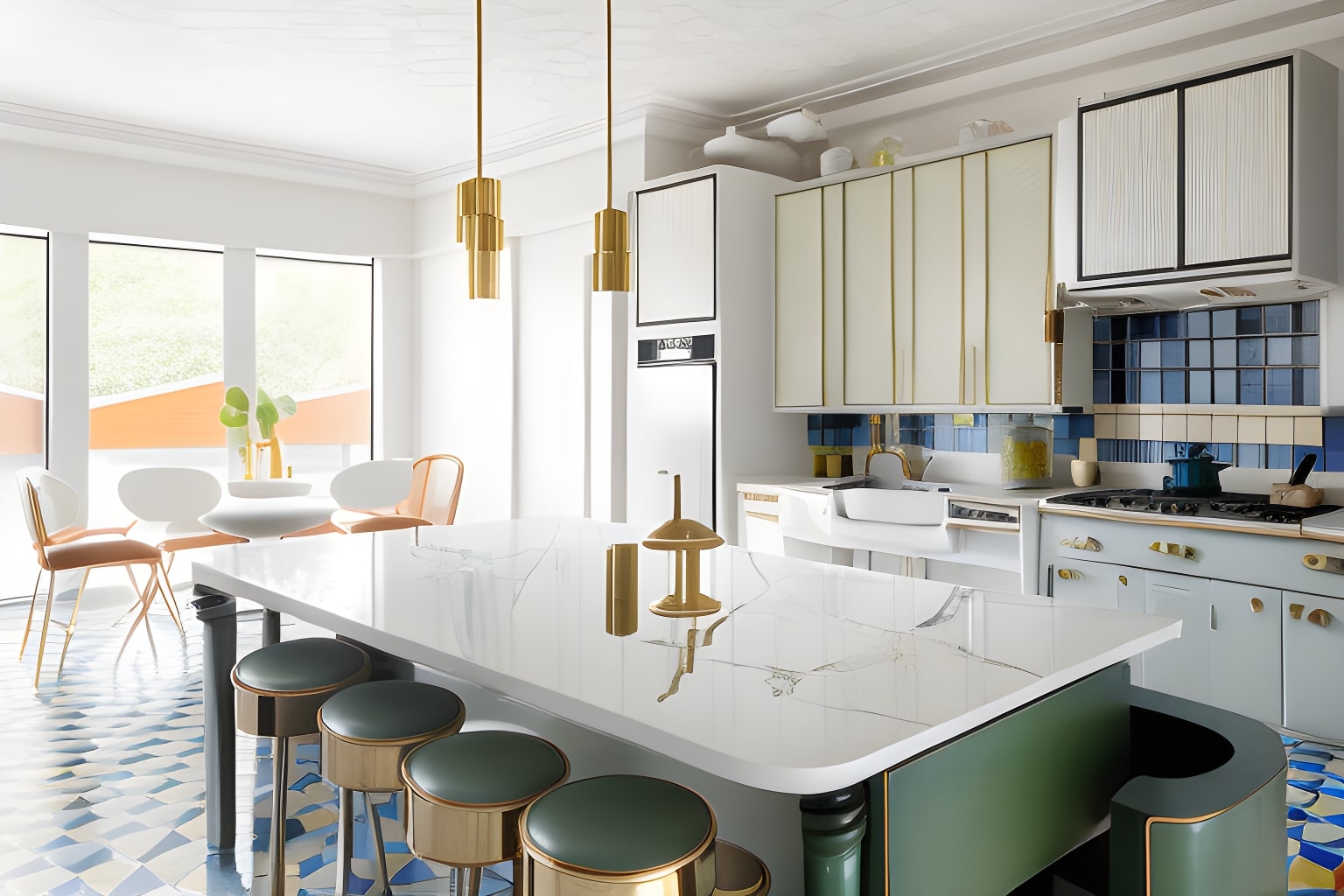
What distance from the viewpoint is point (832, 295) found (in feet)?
15.3

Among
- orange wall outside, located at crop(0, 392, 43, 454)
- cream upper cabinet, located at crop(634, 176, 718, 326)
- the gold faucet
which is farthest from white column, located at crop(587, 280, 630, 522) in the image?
orange wall outside, located at crop(0, 392, 43, 454)

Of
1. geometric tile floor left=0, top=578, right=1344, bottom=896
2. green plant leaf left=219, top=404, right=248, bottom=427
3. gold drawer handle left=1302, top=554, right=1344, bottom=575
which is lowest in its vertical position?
geometric tile floor left=0, top=578, right=1344, bottom=896

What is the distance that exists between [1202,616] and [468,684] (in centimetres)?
253

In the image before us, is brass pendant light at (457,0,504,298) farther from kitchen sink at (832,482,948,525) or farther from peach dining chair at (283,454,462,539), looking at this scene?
peach dining chair at (283,454,462,539)

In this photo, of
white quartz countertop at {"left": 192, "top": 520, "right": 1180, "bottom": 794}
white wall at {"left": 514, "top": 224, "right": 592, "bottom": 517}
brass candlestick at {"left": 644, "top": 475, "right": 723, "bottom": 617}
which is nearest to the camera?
white quartz countertop at {"left": 192, "top": 520, "right": 1180, "bottom": 794}

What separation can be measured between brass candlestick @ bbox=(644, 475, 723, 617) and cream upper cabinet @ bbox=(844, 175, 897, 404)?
271 centimetres

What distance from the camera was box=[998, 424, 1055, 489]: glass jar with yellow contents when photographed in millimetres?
4160

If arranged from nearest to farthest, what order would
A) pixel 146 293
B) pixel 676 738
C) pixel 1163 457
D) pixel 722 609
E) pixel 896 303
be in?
pixel 676 738
pixel 722 609
pixel 1163 457
pixel 896 303
pixel 146 293

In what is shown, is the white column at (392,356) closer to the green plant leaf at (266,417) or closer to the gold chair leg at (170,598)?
the green plant leaf at (266,417)

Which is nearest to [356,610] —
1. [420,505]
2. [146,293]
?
[420,505]

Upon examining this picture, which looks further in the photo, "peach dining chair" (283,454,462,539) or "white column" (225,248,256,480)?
"white column" (225,248,256,480)

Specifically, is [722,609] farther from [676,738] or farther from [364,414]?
[364,414]

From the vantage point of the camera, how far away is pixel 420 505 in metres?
6.32

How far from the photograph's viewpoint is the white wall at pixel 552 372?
5.72 m
